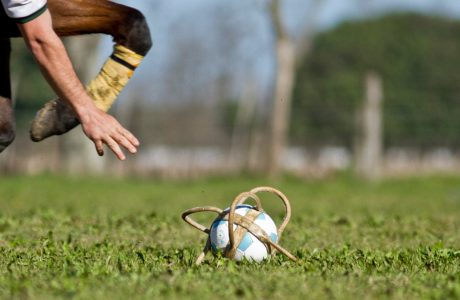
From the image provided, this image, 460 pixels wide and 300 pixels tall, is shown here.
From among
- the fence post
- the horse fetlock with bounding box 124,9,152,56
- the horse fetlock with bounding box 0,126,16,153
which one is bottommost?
the fence post

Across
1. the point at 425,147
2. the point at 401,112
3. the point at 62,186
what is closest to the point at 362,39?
the point at 425,147

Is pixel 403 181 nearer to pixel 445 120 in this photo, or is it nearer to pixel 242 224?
pixel 445 120

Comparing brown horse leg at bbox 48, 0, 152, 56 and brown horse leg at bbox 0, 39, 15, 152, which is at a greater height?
brown horse leg at bbox 48, 0, 152, 56

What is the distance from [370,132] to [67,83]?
63.0 ft

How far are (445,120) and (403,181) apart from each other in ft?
14.1

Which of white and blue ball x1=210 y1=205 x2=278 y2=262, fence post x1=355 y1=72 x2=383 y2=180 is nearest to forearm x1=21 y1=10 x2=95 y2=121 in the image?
white and blue ball x1=210 y1=205 x2=278 y2=262

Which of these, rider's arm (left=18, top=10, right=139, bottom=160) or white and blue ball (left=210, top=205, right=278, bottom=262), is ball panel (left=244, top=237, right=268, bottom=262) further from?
rider's arm (left=18, top=10, right=139, bottom=160)

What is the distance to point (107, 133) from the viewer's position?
211 inches

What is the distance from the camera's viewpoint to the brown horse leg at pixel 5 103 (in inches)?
252

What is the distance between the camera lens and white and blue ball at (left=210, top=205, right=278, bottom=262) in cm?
584

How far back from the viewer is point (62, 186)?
20.0 m

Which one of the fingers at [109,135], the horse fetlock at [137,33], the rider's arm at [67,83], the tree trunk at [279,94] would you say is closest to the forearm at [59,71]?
the rider's arm at [67,83]

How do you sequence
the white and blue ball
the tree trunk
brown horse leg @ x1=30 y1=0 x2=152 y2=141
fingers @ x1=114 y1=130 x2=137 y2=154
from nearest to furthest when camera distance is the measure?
fingers @ x1=114 y1=130 x2=137 y2=154 < the white and blue ball < brown horse leg @ x1=30 y1=0 x2=152 y2=141 < the tree trunk

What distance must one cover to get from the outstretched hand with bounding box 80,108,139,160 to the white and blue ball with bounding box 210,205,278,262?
885 mm
